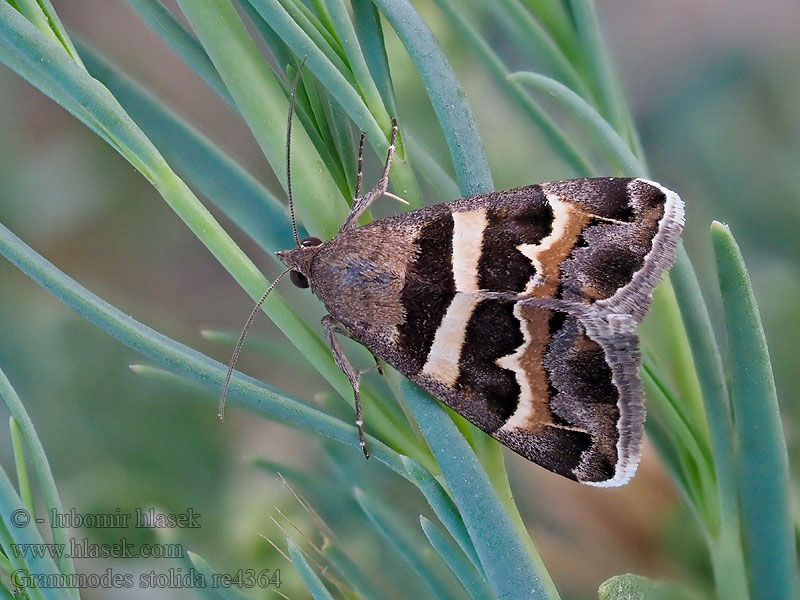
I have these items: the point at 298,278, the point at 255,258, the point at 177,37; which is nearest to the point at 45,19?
the point at 177,37

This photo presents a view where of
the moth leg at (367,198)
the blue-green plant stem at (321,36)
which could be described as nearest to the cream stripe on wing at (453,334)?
the moth leg at (367,198)

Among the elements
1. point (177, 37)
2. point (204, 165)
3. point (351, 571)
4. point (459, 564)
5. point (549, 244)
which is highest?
point (177, 37)

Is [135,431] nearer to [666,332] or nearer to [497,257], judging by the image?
[497,257]

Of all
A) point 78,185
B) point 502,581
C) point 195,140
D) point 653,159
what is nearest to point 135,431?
point 78,185

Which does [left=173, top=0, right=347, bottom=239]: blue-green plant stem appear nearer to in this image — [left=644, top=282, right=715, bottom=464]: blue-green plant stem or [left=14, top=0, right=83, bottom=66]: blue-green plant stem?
[left=14, top=0, right=83, bottom=66]: blue-green plant stem

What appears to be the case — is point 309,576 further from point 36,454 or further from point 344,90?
point 344,90

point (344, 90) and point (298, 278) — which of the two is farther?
point (298, 278)

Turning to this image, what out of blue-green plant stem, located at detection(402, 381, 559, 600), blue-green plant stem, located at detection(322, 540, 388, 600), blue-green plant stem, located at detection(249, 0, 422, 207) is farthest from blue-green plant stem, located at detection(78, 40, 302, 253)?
blue-green plant stem, located at detection(322, 540, 388, 600)
